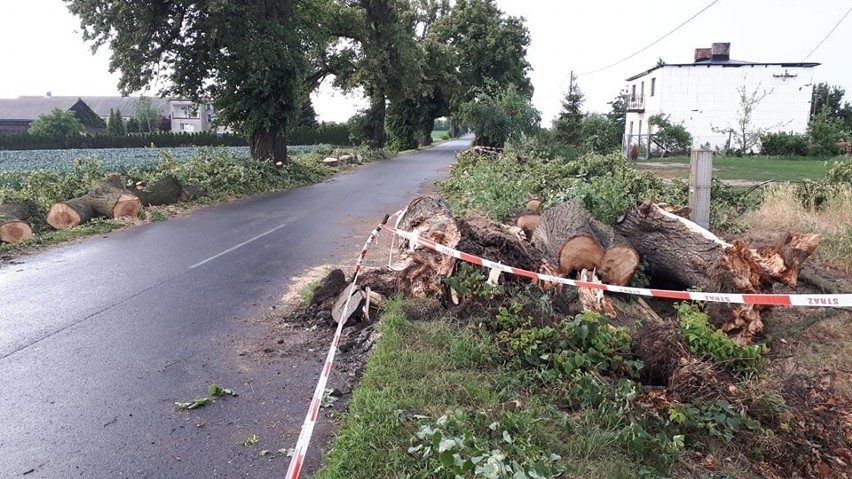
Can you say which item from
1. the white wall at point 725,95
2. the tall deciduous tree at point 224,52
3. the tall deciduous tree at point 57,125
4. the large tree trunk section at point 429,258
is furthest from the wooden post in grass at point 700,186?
the tall deciduous tree at point 57,125

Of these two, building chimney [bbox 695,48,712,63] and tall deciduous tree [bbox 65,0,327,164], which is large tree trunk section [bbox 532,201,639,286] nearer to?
tall deciduous tree [bbox 65,0,327,164]

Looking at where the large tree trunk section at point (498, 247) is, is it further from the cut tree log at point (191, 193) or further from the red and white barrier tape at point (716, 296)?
the cut tree log at point (191, 193)

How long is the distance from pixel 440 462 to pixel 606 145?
35249mm

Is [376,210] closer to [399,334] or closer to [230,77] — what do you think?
[230,77]

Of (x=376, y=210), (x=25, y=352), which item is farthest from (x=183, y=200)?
(x=25, y=352)

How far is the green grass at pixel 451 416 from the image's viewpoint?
322 cm

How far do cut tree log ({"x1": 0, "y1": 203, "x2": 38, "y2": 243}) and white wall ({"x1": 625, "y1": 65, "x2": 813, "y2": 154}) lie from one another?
1580 inches

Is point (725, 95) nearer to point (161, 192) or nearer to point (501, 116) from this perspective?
point (501, 116)

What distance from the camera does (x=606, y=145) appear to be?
3591 cm

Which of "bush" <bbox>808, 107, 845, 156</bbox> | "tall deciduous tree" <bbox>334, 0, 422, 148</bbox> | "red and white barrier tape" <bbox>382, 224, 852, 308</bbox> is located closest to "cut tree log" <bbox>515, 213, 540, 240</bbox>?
"red and white barrier tape" <bbox>382, 224, 852, 308</bbox>

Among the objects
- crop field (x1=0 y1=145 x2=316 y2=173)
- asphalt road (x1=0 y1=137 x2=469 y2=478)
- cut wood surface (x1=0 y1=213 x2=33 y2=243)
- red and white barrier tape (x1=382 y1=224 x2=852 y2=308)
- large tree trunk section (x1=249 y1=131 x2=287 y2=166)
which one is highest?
large tree trunk section (x1=249 y1=131 x2=287 y2=166)

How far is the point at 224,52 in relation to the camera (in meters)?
19.6

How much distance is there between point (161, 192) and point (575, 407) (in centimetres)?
1310

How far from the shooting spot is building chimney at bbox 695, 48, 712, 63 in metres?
45.0
